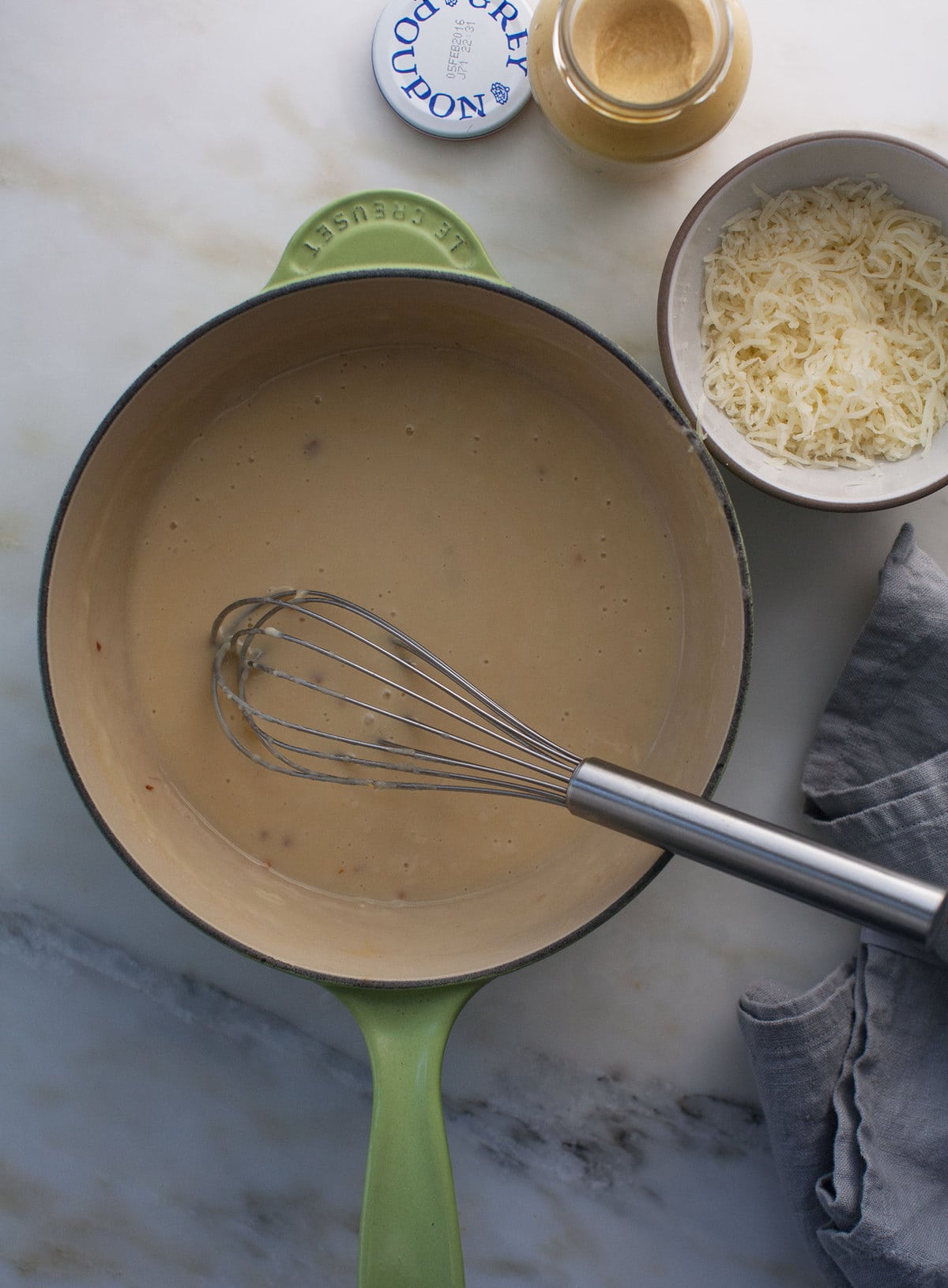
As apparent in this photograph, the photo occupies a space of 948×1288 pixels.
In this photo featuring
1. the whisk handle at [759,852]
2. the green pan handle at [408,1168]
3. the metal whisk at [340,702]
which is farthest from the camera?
the metal whisk at [340,702]

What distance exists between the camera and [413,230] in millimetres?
647

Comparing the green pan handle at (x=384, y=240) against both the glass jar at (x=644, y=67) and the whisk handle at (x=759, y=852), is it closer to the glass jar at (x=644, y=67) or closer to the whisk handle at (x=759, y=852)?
the glass jar at (x=644, y=67)

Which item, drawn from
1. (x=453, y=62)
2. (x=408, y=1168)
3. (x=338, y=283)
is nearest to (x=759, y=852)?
(x=408, y=1168)

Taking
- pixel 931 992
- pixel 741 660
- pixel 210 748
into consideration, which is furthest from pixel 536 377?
pixel 931 992

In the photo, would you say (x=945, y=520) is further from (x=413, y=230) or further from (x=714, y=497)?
(x=413, y=230)

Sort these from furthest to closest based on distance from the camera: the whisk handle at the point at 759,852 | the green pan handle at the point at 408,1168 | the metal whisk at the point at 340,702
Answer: the metal whisk at the point at 340,702 < the green pan handle at the point at 408,1168 < the whisk handle at the point at 759,852

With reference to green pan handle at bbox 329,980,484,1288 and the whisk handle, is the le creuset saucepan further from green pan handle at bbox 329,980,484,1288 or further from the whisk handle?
the whisk handle

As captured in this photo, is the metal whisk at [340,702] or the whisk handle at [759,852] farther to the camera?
the metal whisk at [340,702]

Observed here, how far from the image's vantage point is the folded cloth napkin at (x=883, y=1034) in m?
0.70

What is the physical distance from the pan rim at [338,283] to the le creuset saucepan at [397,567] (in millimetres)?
67

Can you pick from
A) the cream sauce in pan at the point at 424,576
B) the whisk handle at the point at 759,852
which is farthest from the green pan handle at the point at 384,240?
the whisk handle at the point at 759,852

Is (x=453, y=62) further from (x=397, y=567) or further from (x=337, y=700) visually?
(x=337, y=700)

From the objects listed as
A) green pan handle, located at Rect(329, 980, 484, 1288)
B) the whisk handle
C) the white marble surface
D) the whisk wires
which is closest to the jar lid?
the white marble surface

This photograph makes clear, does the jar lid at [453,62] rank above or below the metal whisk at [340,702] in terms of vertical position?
above
